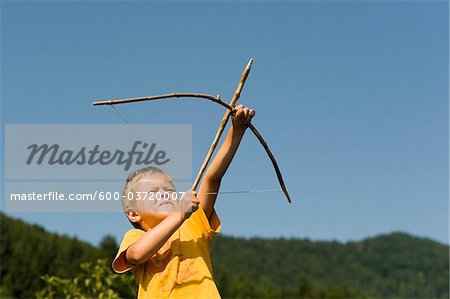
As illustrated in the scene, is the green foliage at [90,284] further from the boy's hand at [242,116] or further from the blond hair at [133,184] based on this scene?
the boy's hand at [242,116]

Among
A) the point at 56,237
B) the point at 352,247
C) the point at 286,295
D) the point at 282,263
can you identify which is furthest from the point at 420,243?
the point at 56,237

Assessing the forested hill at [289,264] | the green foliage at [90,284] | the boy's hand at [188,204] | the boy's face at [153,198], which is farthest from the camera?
the forested hill at [289,264]

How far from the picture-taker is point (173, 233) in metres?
2.36

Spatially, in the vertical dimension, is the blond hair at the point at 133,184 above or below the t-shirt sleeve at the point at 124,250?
above

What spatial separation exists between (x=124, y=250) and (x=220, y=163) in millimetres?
490

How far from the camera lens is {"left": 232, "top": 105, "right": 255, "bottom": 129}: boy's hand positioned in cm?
244

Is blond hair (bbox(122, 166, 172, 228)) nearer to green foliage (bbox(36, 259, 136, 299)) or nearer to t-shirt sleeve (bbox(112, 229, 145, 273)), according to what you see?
t-shirt sleeve (bbox(112, 229, 145, 273))

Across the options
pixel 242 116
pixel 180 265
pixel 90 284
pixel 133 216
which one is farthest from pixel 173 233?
pixel 90 284

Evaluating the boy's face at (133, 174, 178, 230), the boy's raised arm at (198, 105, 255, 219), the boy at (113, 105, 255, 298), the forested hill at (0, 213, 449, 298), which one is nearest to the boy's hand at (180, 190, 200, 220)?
the boy at (113, 105, 255, 298)

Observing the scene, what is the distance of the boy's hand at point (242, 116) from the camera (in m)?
2.44

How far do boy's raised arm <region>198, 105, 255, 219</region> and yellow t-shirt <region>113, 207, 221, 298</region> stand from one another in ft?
0.17

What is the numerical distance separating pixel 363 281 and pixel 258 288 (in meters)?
27.8

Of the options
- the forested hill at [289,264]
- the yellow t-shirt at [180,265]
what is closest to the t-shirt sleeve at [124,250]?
the yellow t-shirt at [180,265]

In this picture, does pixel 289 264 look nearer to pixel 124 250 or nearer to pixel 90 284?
pixel 90 284
